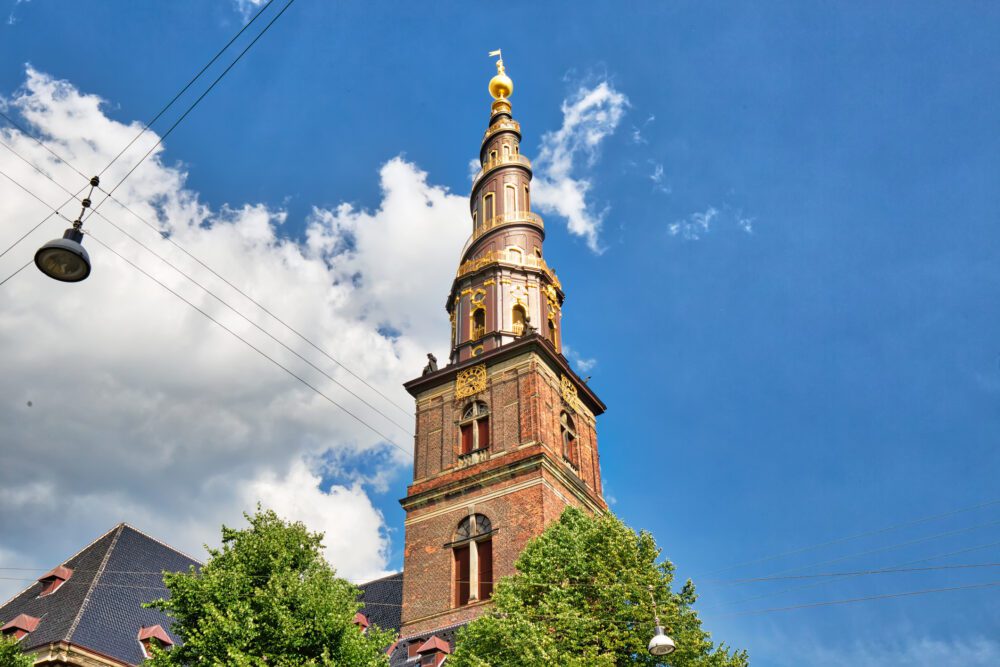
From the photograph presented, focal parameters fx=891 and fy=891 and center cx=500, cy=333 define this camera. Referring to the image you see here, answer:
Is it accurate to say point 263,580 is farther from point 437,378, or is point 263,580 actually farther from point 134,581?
point 437,378

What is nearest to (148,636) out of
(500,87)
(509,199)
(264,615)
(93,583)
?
(93,583)

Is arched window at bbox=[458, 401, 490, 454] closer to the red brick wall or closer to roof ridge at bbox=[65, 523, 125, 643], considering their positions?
Answer: the red brick wall

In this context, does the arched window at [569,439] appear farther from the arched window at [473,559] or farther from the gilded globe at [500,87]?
the gilded globe at [500,87]

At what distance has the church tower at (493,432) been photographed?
103ft

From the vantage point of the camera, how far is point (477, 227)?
43.3 m

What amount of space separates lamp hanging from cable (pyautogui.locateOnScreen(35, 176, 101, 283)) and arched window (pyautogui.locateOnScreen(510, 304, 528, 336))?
2599 centimetres

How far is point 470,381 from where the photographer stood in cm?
3628

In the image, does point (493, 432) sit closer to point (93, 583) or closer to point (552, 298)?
point (552, 298)

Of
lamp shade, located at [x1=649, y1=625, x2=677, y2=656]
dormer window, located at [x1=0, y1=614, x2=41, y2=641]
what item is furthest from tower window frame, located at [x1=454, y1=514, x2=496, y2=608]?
lamp shade, located at [x1=649, y1=625, x2=677, y2=656]

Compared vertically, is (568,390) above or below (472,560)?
above

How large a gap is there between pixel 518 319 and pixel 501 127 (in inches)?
531

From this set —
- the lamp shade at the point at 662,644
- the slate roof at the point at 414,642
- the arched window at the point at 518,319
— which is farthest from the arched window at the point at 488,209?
the lamp shade at the point at 662,644

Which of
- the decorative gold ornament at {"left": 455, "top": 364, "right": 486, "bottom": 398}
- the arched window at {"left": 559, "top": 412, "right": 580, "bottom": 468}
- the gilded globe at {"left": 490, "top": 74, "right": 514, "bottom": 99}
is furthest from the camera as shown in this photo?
the gilded globe at {"left": 490, "top": 74, "right": 514, "bottom": 99}

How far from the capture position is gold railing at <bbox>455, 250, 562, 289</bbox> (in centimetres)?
4000
